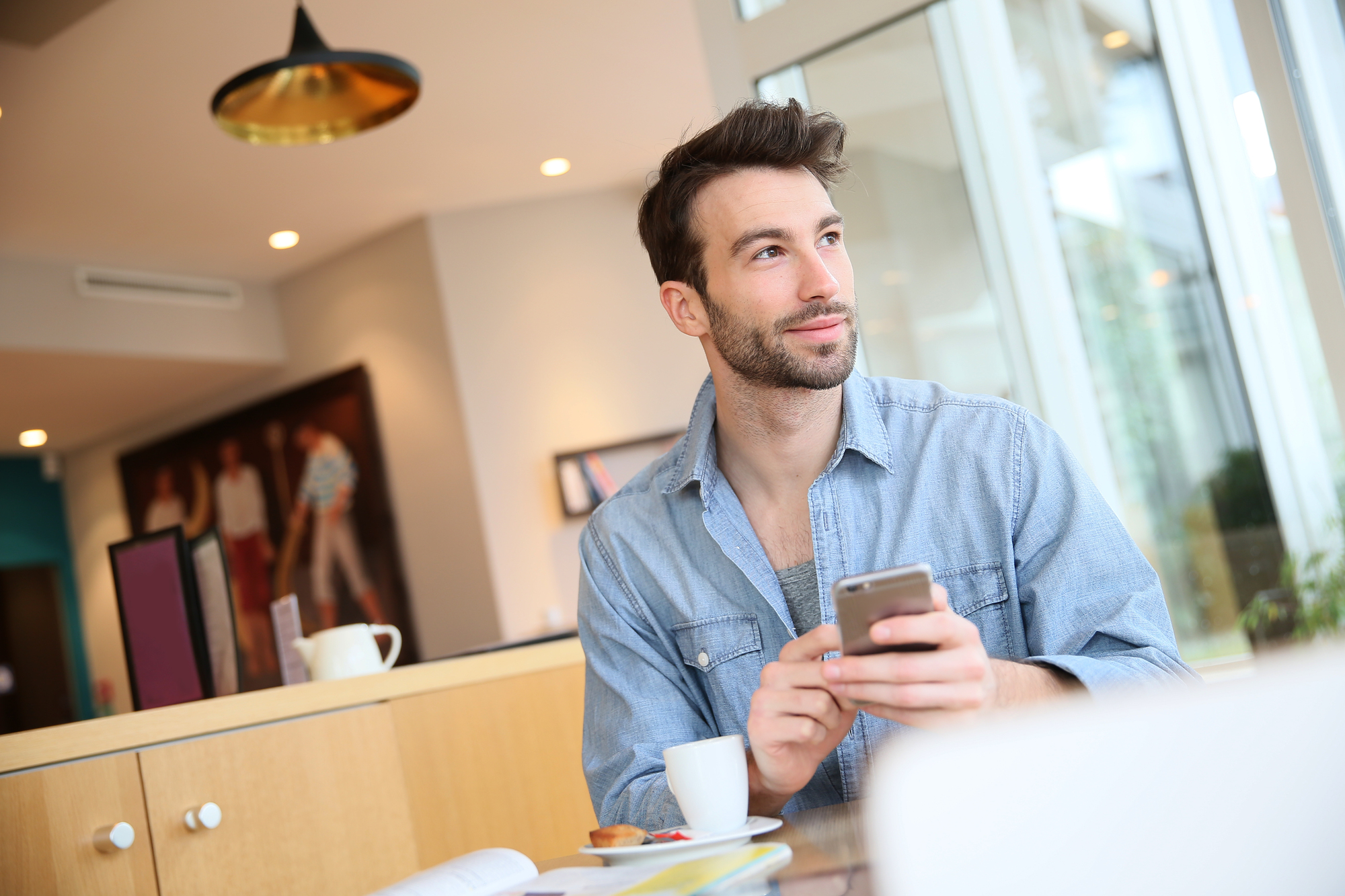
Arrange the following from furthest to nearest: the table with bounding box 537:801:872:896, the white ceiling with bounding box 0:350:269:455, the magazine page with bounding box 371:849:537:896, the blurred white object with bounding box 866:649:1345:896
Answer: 1. the white ceiling with bounding box 0:350:269:455
2. the magazine page with bounding box 371:849:537:896
3. the table with bounding box 537:801:872:896
4. the blurred white object with bounding box 866:649:1345:896

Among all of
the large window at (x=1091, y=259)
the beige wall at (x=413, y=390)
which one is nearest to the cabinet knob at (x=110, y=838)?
the large window at (x=1091, y=259)

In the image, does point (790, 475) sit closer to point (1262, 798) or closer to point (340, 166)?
point (1262, 798)

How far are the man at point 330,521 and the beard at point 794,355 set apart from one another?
4.25 m

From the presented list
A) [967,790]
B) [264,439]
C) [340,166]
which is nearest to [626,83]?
[340,166]

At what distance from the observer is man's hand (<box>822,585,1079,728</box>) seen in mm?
798

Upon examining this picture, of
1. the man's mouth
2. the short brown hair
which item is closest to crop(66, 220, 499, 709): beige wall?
the short brown hair

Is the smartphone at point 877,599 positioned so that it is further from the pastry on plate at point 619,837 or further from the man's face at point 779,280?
the man's face at point 779,280

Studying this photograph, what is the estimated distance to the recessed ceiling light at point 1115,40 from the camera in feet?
8.20

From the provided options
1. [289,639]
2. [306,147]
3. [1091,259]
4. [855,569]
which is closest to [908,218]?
[1091,259]

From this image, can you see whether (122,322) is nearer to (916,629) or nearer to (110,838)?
(110,838)

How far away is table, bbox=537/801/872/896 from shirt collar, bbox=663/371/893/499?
0.41 meters

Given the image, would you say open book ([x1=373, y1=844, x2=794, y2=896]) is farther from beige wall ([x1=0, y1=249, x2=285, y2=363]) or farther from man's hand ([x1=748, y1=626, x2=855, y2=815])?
beige wall ([x1=0, y1=249, x2=285, y2=363])

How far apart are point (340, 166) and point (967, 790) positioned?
174 inches

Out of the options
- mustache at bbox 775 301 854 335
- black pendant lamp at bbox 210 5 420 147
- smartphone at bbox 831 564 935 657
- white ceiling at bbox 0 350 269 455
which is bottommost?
smartphone at bbox 831 564 935 657
